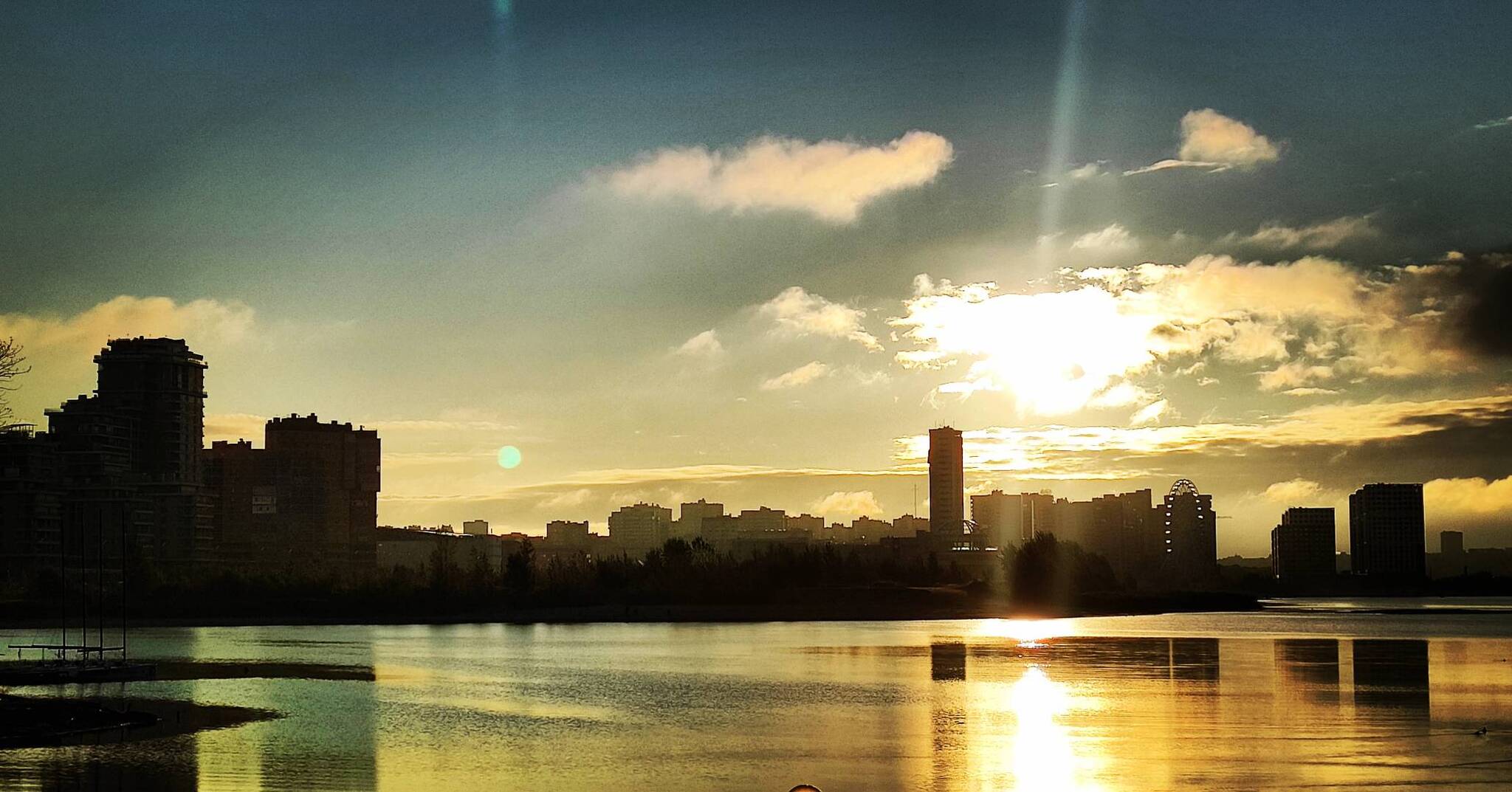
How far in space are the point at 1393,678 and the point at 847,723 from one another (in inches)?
1533

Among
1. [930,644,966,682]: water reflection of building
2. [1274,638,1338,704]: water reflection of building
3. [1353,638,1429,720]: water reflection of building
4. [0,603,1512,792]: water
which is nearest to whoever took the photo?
[0,603,1512,792]: water

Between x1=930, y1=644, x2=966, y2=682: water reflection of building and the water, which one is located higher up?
the water

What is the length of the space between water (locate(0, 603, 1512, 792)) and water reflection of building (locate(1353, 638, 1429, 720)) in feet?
1.22

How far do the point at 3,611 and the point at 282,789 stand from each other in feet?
540

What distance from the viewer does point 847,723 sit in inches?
2283

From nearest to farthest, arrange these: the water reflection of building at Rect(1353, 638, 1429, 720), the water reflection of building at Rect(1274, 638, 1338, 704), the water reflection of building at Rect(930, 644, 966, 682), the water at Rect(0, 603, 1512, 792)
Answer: the water at Rect(0, 603, 1512, 792) → the water reflection of building at Rect(1353, 638, 1429, 720) → the water reflection of building at Rect(1274, 638, 1338, 704) → the water reflection of building at Rect(930, 644, 966, 682)

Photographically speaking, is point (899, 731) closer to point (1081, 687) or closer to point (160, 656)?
point (1081, 687)

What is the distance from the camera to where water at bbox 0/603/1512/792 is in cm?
4247

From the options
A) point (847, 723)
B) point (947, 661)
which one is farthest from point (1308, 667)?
point (847, 723)

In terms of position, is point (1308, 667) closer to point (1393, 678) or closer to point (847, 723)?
point (1393, 678)

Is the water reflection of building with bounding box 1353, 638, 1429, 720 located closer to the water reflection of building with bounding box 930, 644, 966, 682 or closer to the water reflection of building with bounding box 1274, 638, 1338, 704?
the water reflection of building with bounding box 1274, 638, 1338, 704

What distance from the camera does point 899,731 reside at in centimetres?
5469

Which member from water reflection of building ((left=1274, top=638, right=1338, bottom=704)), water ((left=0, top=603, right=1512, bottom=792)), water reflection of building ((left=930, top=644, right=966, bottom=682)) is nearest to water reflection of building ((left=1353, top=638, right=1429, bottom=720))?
water ((left=0, top=603, right=1512, bottom=792))

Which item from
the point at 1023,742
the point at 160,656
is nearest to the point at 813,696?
the point at 1023,742
